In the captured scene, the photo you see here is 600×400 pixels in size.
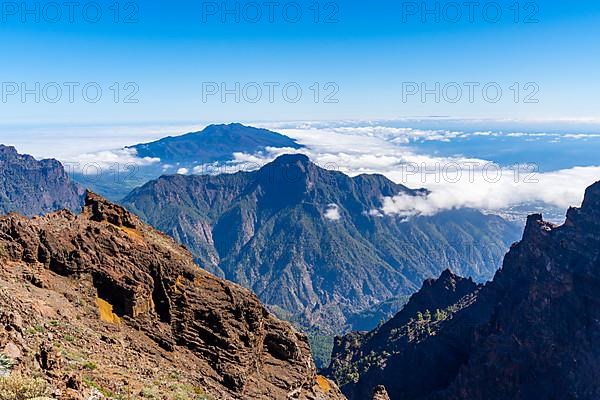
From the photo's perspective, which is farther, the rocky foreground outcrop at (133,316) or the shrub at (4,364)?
the rocky foreground outcrop at (133,316)

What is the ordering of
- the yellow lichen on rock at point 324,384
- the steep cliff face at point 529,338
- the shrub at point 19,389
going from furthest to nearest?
the steep cliff face at point 529,338 < the yellow lichen on rock at point 324,384 < the shrub at point 19,389

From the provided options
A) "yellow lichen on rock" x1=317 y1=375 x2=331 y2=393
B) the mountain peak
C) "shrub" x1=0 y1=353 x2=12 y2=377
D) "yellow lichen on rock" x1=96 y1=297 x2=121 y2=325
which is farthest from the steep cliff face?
"shrub" x1=0 y1=353 x2=12 y2=377

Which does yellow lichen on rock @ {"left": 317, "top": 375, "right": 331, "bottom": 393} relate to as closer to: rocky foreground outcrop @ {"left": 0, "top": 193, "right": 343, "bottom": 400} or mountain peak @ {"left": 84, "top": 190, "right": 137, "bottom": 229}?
rocky foreground outcrop @ {"left": 0, "top": 193, "right": 343, "bottom": 400}

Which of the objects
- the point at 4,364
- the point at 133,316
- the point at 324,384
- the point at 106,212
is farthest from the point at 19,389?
the point at 324,384

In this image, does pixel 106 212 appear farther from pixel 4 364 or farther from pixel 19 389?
pixel 19 389

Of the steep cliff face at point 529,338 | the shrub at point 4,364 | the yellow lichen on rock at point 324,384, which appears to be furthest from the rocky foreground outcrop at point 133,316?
the steep cliff face at point 529,338

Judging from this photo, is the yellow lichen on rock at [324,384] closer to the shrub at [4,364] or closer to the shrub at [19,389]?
the shrub at [4,364]
